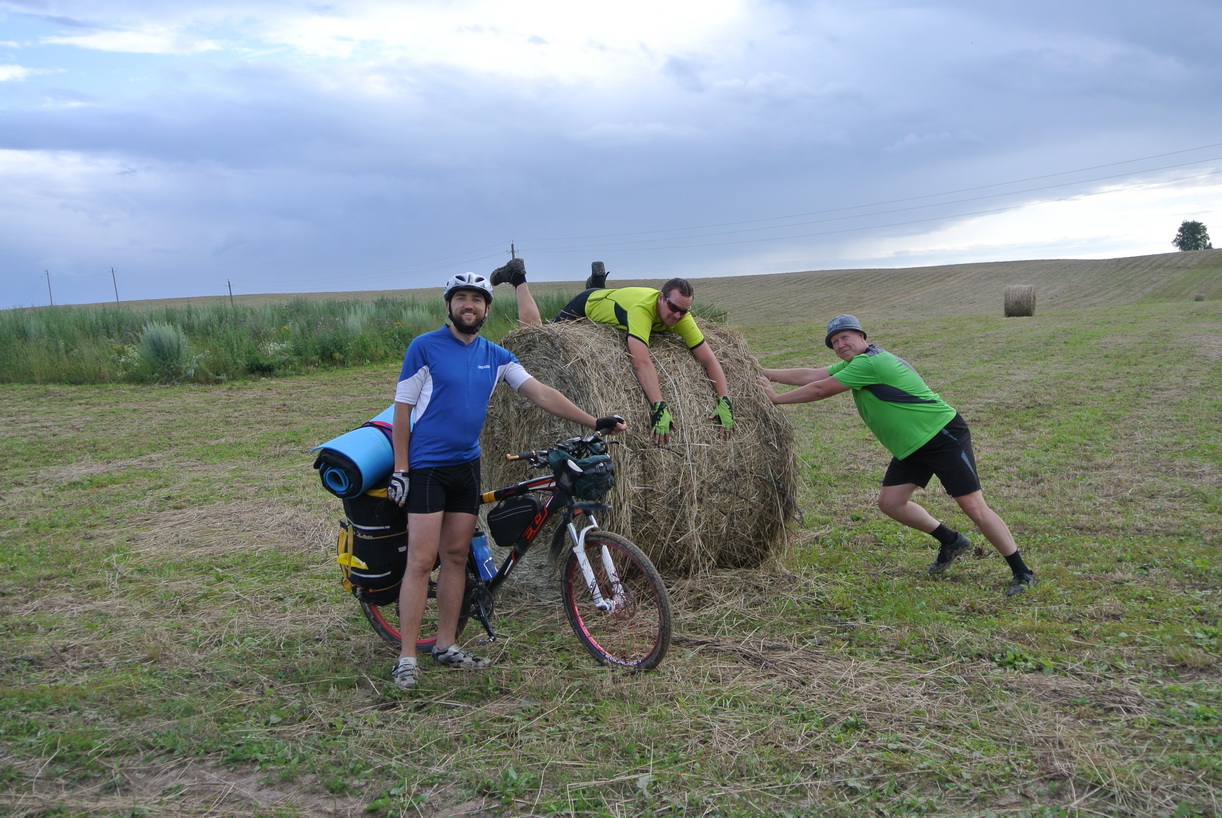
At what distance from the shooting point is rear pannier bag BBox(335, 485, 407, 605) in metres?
4.46

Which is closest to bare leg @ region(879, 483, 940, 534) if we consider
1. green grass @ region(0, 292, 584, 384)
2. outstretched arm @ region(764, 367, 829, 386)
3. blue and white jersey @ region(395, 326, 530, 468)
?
outstretched arm @ region(764, 367, 829, 386)

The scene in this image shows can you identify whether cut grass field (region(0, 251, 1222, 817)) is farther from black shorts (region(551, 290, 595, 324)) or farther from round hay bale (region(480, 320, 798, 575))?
black shorts (region(551, 290, 595, 324))

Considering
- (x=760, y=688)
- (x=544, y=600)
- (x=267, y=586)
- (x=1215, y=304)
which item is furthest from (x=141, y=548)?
(x=1215, y=304)

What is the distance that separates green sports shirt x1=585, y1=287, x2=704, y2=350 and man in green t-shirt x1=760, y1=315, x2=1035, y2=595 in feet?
2.55

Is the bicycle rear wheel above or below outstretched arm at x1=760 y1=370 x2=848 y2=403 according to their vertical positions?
below

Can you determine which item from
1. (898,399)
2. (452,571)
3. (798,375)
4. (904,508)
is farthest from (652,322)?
(452,571)

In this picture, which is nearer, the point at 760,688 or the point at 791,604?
the point at 760,688

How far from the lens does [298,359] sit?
18.7 meters

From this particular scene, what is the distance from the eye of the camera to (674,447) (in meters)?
5.61

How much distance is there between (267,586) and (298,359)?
1361 centimetres

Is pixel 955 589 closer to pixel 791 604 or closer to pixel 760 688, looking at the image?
pixel 791 604

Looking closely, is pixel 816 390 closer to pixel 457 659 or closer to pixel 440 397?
pixel 440 397

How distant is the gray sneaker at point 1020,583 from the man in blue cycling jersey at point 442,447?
260 cm

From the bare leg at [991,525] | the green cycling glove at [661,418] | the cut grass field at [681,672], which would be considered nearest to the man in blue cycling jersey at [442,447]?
the cut grass field at [681,672]
